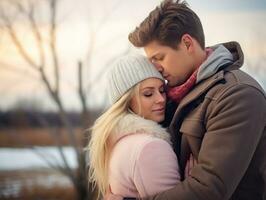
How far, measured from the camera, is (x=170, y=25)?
1.24 meters

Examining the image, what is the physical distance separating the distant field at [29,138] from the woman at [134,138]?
4.51 m

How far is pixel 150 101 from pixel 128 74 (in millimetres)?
103

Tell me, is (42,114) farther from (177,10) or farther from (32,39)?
(177,10)

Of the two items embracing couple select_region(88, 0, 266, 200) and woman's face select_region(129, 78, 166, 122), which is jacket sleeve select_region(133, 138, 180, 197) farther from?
woman's face select_region(129, 78, 166, 122)

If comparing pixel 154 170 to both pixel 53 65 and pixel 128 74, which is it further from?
pixel 53 65

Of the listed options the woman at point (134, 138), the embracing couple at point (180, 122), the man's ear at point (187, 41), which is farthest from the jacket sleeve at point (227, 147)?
the man's ear at point (187, 41)

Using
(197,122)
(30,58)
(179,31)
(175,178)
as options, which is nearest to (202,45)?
(179,31)

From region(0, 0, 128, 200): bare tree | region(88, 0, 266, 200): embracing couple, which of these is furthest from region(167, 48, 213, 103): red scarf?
region(0, 0, 128, 200): bare tree

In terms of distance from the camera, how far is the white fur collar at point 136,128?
1.24m

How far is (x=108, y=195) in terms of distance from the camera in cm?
133

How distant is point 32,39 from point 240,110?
16.3 ft

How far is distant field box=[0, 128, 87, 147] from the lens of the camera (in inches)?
232

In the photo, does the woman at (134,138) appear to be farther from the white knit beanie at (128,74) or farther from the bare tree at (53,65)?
the bare tree at (53,65)

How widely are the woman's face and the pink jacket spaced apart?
4cm
